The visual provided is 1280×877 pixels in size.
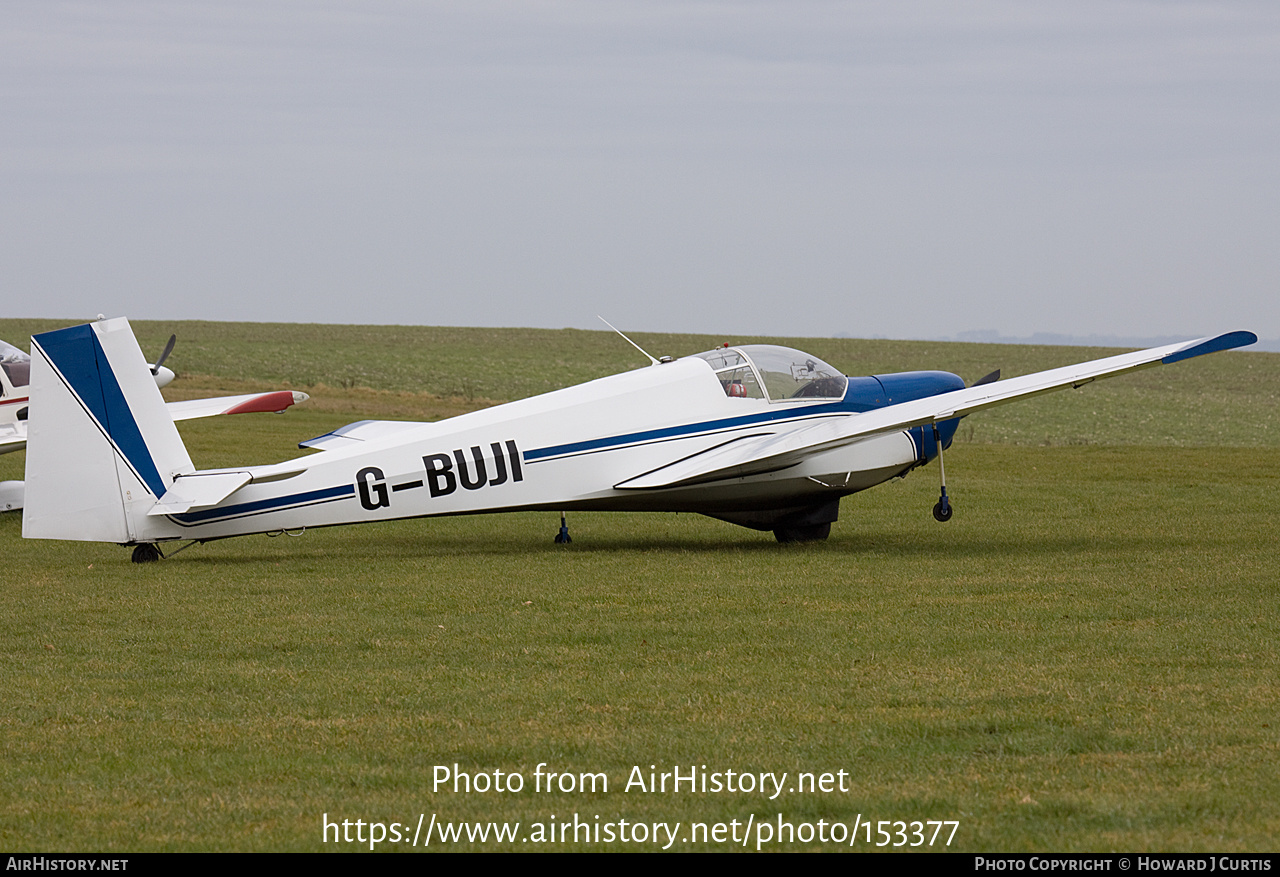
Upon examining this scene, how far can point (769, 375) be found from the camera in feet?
45.2

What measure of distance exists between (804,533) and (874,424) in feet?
6.14

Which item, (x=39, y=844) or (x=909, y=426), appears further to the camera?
(x=909, y=426)

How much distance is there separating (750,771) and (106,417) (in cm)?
787

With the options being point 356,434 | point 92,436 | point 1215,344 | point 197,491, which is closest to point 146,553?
point 197,491

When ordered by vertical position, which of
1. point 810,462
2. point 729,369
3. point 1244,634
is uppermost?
point 729,369

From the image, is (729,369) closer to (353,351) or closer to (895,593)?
(895,593)

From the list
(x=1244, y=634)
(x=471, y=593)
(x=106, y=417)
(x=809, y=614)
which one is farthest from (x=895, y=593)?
(x=106, y=417)

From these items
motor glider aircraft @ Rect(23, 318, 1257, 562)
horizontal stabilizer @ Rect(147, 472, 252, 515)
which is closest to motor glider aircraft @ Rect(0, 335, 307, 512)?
motor glider aircraft @ Rect(23, 318, 1257, 562)

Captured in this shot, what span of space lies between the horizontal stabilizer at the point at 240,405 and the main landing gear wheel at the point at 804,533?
18.4 ft

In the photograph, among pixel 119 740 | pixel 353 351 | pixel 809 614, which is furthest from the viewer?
pixel 353 351

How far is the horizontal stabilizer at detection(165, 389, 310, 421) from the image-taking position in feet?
48.9

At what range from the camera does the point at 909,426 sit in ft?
41.8

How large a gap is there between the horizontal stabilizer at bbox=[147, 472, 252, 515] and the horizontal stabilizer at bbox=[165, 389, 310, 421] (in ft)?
6.89

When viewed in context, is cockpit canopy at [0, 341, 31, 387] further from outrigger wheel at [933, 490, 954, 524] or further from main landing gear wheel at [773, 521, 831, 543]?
outrigger wheel at [933, 490, 954, 524]
